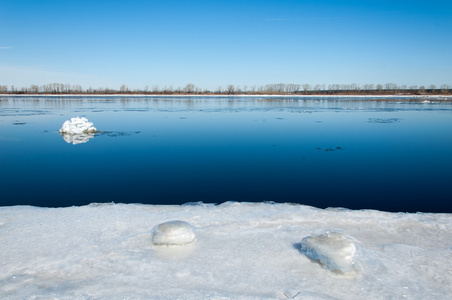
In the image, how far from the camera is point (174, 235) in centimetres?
266

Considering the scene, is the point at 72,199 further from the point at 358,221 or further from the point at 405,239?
Answer: the point at 405,239

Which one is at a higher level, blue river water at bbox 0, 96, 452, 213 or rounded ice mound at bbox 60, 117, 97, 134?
rounded ice mound at bbox 60, 117, 97, 134

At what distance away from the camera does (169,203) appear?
13.4 feet

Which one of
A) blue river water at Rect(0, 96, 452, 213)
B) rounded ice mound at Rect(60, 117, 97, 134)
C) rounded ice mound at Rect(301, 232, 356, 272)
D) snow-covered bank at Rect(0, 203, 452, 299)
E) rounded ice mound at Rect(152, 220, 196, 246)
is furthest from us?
rounded ice mound at Rect(60, 117, 97, 134)

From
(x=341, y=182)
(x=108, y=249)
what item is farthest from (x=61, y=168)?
(x=341, y=182)

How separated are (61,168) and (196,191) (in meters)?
3.22

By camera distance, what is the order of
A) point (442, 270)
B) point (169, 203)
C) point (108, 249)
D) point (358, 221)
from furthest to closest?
point (169, 203) → point (358, 221) → point (108, 249) → point (442, 270)

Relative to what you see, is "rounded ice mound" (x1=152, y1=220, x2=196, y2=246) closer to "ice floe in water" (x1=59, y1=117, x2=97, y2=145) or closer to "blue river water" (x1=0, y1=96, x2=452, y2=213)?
"blue river water" (x1=0, y1=96, x2=452, y2=213)

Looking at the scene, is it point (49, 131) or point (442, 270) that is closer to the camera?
point (442, 270)

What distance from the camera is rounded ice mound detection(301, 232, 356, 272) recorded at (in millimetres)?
2297

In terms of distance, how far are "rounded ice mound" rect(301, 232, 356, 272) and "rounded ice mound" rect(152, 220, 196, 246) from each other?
1.03 m

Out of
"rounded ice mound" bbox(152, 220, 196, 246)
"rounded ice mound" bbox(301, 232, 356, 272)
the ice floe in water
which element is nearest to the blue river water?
the ice floe in water

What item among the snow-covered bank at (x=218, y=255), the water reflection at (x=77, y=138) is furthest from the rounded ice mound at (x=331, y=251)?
the water reflection at (x=77, y=138)

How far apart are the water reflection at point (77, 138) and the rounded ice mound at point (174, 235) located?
7312 mm
